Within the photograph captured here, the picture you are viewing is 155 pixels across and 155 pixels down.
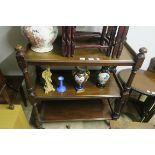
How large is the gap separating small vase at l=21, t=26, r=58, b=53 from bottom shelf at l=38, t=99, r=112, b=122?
0.66 meters

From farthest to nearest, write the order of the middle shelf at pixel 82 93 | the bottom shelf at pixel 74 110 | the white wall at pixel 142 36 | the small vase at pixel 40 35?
the bottom shelf at pixel 74 110 < the white wall at pixel 142 36 < the middle shelf at pixel 82 93 < the small vase at pixel 40 35

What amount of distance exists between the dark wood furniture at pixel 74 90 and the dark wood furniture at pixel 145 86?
5.6 inches

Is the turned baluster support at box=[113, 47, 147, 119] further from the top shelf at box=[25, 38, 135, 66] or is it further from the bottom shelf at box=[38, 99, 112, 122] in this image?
the bottom shelf at box=[38, 99, 112, 122]

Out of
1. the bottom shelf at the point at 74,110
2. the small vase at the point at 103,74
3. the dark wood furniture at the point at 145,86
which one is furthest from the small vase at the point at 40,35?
the dark wood furniture at the point at 145,86

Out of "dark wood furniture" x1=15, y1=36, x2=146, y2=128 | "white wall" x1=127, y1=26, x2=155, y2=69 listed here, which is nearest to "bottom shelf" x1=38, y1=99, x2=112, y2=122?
"dark wood furniture" x1=15, y1=36, x2=146, y2=128

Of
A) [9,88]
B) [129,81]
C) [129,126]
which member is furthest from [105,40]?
[9,88]

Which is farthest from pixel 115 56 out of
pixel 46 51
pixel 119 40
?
pixel 46 51

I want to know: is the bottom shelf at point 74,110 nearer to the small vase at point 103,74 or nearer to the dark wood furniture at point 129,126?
the dark wood furniture at point 129,126

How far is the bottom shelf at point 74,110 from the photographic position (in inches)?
57.7

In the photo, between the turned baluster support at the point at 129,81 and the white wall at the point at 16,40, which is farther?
the white wall at the point at 16,40

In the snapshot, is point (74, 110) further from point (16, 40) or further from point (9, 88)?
point (16, 40)

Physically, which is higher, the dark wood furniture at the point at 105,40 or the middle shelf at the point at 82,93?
the dark wood furniture at the point at 105,40

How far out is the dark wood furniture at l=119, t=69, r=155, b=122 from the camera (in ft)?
4.50
